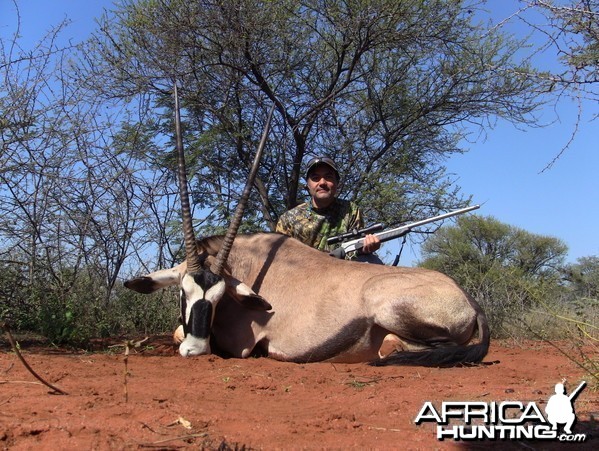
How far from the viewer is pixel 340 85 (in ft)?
29.7

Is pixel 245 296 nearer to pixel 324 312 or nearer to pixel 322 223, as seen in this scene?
pixel 324 312

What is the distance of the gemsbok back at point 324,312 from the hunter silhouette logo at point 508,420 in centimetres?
180

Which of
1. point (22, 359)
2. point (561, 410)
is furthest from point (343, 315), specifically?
point (22, 359)

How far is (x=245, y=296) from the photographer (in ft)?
16.0

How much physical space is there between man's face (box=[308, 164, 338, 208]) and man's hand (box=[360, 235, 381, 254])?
2.27ft

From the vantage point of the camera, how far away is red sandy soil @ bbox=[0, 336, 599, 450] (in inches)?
86.5

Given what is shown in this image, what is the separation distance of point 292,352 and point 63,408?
7.79ft

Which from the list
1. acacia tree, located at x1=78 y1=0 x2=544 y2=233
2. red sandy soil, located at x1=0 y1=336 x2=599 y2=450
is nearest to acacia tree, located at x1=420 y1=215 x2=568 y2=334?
acacia tree, located at x1=78 y1=0 x2=544 y2=233

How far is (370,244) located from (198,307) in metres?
1.68

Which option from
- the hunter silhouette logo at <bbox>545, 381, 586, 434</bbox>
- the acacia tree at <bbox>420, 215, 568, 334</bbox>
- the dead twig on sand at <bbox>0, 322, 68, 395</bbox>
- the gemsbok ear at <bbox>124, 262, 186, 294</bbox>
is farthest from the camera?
the acacia tree at <bbox>420, 215, 568, 334</bbox>

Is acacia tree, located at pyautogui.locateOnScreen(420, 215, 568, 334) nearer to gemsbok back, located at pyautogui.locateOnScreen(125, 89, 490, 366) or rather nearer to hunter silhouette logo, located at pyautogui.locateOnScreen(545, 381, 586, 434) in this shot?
gemsbok back, located at pyautogui.locateOnScreen(125, 89, 490, 366)

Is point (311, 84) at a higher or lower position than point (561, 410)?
higher

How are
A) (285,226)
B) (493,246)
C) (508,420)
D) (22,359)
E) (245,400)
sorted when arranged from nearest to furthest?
(508,420) → (22,359) → (245,400) → (285,226) → (493,246)

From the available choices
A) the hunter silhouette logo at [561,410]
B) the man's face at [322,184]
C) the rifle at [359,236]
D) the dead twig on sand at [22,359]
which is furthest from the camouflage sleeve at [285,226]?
the hunter silhouette logo at [561,410]
